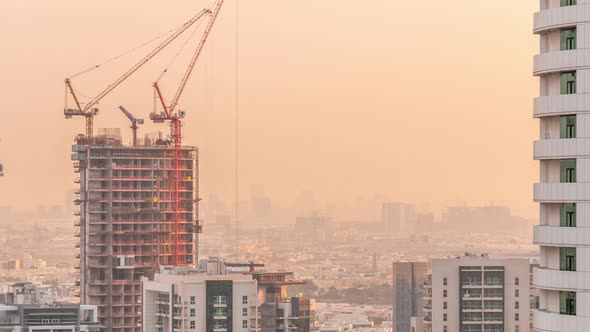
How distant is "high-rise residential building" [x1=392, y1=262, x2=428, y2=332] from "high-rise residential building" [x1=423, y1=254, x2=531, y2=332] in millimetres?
11075

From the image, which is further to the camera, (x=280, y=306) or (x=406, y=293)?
(x=406, y=293)

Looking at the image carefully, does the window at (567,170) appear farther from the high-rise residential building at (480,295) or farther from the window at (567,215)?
the high-rise residential building at (480,295)

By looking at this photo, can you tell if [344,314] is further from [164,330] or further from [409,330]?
[164,330]

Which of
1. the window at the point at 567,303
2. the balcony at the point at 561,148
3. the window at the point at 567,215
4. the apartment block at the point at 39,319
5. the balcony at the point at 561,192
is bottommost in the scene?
the apartment block at the point at 39,319

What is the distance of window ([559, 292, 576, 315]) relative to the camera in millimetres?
25047

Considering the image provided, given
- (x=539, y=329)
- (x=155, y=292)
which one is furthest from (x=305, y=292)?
(x=539, y=329)

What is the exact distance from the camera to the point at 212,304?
6144 cm

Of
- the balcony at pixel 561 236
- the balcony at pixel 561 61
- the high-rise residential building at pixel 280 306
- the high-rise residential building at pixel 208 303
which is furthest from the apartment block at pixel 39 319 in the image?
the balcony at pixel 561 61

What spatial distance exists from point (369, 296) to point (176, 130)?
2009cm

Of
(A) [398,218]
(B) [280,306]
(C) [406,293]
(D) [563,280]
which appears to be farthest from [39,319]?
(D) [563,280]

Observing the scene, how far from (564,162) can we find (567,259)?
4.04 feet

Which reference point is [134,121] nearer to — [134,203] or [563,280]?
[134,203]

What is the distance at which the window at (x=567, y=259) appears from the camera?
985 inches

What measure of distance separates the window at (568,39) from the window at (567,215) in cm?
199
